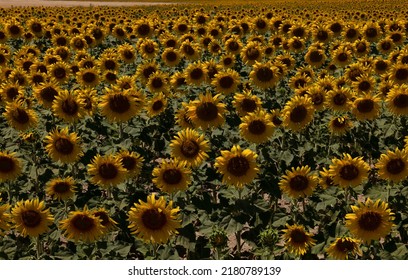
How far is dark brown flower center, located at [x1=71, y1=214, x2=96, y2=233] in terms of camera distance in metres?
5.36

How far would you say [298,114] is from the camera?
745 centimetres

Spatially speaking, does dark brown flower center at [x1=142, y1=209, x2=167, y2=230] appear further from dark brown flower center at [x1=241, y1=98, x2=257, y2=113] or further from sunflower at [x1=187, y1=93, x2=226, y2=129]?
dark brown flower center at [x1=241, y1=98, x2=257, y2=113]

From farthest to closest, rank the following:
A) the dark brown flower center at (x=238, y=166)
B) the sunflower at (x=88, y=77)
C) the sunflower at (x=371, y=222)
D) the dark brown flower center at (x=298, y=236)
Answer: the sunflower at (x=88, y=77) < the dark brown flower center at (x=238, y=166) < the dark brown flower center at (x=298, y=236) < the sunflower at (x=371, y=222)

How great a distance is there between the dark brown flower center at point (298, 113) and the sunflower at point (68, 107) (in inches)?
128

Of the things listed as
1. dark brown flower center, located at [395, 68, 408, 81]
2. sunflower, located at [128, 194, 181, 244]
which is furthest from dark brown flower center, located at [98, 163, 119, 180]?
dark brown flower center, located at [395, 68, 408, 81]

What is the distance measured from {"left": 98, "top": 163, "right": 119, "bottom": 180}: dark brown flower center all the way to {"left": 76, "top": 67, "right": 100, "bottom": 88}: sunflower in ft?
12.6

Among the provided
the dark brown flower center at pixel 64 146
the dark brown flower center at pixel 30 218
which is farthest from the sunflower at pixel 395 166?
the dark brown flower center at pixel 30 218

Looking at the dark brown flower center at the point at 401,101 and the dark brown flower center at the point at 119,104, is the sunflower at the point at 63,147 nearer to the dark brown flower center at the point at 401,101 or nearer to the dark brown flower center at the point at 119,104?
the dark brown flower center at the point at 119,104

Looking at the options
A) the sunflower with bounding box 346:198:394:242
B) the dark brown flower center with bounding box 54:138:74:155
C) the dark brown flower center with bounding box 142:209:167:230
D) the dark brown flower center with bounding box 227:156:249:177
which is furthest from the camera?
the dark brown flower center with bounding box 54:138:74:155

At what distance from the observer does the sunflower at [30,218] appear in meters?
5.48

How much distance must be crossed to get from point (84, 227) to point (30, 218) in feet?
2.09

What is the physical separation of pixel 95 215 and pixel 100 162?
0.84 m

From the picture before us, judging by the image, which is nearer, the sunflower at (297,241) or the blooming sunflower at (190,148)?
the sunflower at (297,241)
